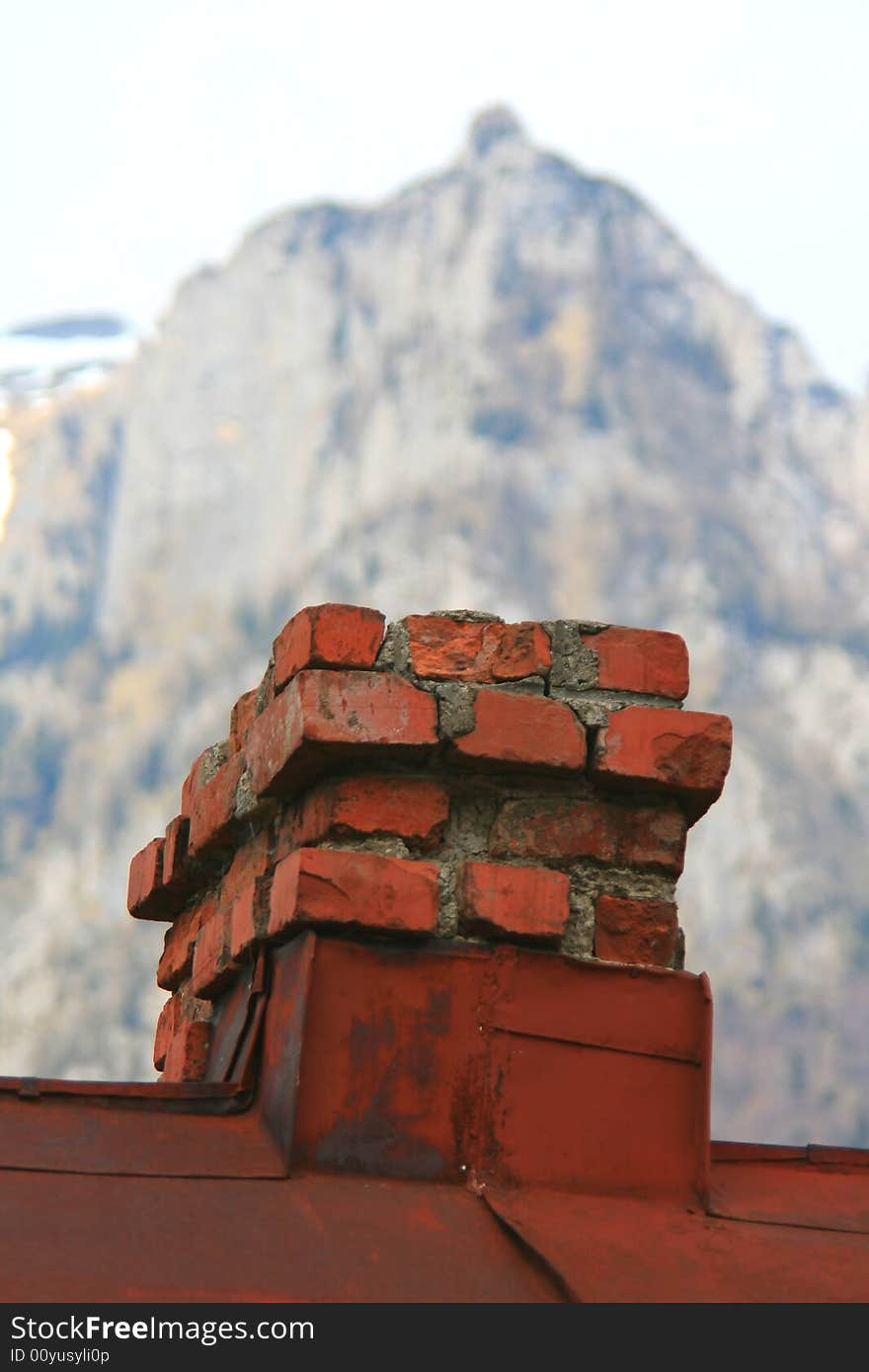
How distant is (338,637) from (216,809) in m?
0.56

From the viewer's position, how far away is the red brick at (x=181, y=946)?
3344 millimetres

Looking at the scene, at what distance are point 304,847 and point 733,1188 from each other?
2.48 ft

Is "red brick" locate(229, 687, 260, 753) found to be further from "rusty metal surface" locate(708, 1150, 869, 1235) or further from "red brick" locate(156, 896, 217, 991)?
"rusty metal surface" locate(708, 1150, 869, 1235)

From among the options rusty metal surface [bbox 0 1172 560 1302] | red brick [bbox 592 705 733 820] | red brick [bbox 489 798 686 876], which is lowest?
rusty metal surface [bbox 0 1172 560 1302]

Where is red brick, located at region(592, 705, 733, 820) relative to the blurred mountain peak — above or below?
below

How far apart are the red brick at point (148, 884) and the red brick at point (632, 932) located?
3.43 feet

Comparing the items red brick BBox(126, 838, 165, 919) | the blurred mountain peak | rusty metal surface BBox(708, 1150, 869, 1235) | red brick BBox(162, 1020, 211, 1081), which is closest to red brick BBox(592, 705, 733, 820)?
rusty metal surface BBox(708, 1150, 869, 1235)

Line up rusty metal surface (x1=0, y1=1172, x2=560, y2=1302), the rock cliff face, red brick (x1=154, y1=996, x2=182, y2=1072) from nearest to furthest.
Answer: rusty metal surface (x1=0, y1=1172, x2=560, y2=1302) < red brick (x1=154, y1=996, x2=182, y2=1072) < the rock cliff face

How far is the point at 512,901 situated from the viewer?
2.54m

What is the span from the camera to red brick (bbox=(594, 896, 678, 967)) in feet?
8.55

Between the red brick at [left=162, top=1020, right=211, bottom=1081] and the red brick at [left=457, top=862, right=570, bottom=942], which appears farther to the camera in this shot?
the red brick at [left=162, top=1020, right=211, bottom=1081]

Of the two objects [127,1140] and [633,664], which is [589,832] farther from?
[127,1140]
